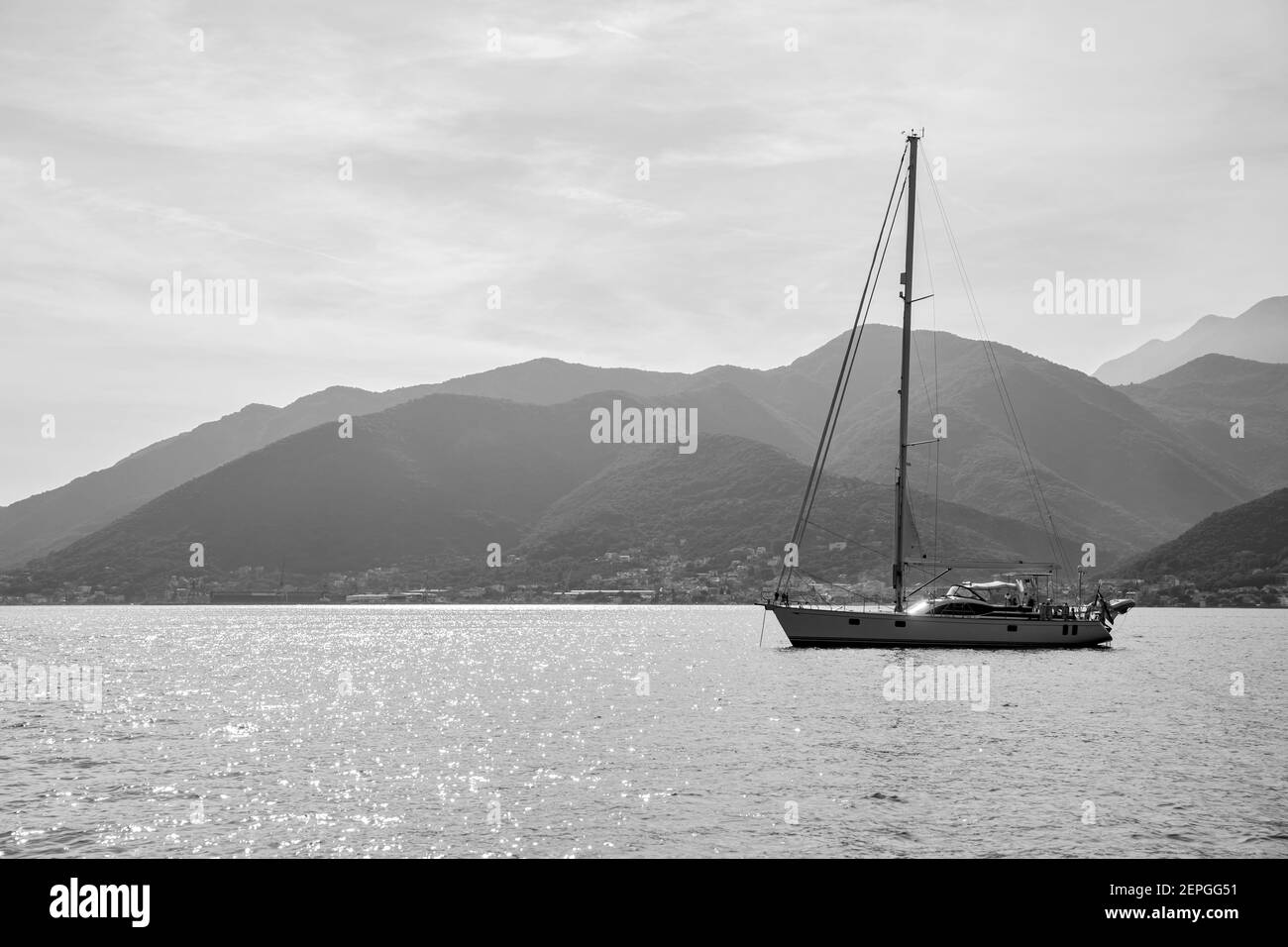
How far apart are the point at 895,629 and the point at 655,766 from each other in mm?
43019

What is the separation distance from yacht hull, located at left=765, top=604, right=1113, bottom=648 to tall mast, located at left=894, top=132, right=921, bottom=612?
227 cm

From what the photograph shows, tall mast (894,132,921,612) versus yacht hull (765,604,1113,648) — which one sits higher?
tall mast (894,132,921,612)

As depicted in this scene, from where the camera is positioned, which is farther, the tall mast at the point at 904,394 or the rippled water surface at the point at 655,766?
the tall mast at the point at 904,394

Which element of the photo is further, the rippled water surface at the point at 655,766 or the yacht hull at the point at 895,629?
the yacht hull at the point at 895,629

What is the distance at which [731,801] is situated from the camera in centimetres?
2611

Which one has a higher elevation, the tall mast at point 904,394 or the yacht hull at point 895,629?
the tall mast at point 904,394

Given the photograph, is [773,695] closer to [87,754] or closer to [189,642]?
[87,754]

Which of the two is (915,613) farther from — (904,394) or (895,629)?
(904,394)

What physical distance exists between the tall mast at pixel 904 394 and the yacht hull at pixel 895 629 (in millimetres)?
2271

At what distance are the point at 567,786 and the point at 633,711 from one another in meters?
18.4

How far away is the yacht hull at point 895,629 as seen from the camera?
70.8m

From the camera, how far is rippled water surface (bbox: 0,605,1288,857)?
22.8 metres
